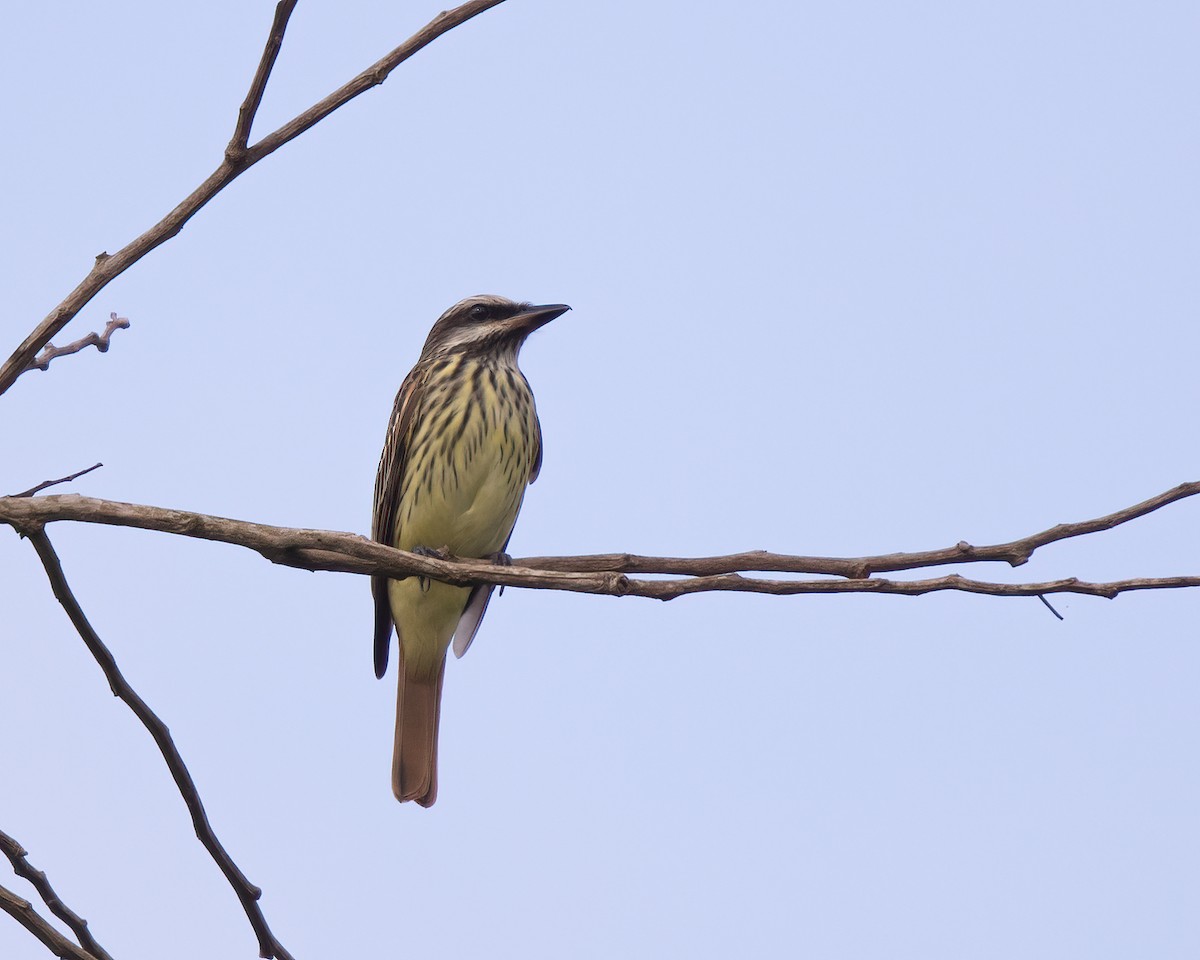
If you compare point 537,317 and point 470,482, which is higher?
point 537,317

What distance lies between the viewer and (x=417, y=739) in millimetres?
6789

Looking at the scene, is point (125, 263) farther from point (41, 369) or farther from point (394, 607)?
point (394, 607)

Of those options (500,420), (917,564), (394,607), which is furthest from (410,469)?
(917,564)

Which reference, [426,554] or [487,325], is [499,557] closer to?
[426,554]

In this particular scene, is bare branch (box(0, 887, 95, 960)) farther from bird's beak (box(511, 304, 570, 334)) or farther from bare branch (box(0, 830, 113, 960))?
bird's beak (box(511, 304, 570, 334))

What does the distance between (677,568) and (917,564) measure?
66 cm

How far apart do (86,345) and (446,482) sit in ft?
6.86

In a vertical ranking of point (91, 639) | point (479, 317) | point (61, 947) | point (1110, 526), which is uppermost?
point (479, 317)

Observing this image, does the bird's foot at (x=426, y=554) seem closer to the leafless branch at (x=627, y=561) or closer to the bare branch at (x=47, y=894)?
the leafless branch at (x=627, y=561)

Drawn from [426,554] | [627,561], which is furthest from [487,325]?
[627,561]

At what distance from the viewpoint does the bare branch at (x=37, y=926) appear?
113 inches

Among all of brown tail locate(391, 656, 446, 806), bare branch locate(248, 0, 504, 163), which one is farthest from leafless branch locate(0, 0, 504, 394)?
brown tail locate(391, 656, 446, 806)

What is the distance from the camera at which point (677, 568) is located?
362 centimetres

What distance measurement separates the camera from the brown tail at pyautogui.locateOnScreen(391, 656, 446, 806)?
6488 millimetres
